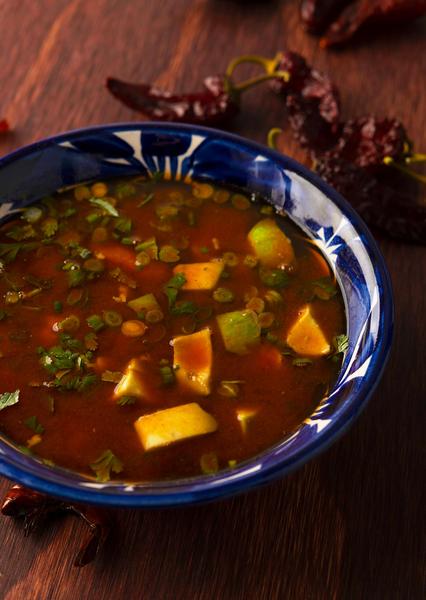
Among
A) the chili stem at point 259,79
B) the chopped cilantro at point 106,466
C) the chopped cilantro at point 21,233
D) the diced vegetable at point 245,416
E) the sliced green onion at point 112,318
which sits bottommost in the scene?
the chopped cilantro at point 106,466

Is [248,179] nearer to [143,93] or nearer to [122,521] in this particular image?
[143,93]

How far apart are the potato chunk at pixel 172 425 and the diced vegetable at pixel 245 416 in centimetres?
8

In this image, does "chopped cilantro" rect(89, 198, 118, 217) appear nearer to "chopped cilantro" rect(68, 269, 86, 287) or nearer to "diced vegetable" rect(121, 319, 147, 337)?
"chopped cilantro" rect(68, 269, 86, 287)

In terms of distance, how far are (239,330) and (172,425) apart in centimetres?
41

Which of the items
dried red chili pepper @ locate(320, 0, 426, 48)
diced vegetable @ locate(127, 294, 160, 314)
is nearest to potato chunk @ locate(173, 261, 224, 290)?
diced vegetable @ locate(127, 294, 160, 314)

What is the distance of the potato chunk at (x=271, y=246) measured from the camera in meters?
2.73

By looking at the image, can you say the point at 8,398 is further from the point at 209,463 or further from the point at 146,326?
the point at 209,463

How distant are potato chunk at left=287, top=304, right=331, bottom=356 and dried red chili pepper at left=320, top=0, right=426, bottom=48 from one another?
6.57 feet

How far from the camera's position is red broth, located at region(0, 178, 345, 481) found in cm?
226

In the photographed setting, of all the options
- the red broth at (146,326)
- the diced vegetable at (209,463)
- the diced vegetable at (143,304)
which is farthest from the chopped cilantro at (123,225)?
the diced vegetable at (209,463)

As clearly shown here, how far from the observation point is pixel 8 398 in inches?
91.8

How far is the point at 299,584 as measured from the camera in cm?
222

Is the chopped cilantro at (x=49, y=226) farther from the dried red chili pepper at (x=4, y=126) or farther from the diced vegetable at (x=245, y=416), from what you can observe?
the diced vegetable at (x=245, y=416)

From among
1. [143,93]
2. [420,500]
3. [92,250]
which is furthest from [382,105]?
[420,500]
